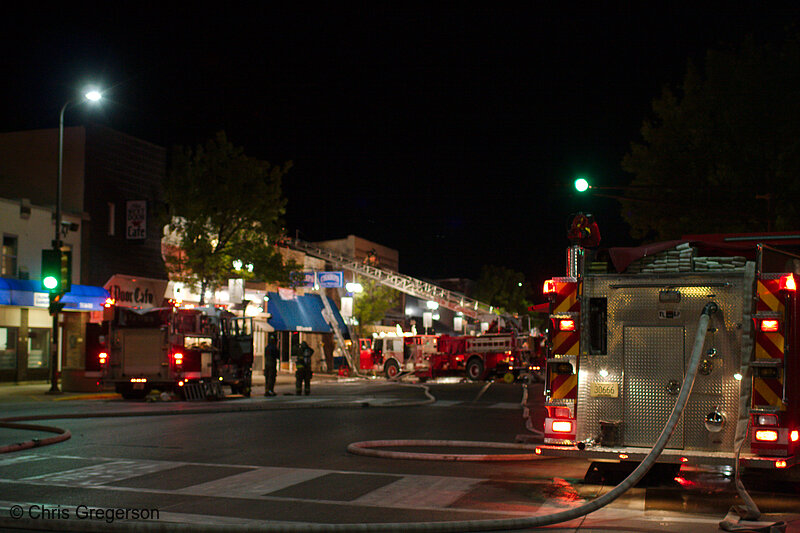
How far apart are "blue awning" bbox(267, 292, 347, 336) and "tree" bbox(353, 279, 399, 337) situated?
9.78 ft

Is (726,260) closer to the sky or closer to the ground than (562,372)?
closer to the sky

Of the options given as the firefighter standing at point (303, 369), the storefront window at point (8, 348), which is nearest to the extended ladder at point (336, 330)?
the storefront window at point (8, 348)

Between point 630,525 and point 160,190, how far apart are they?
106 ft

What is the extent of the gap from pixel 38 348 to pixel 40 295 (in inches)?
92.6

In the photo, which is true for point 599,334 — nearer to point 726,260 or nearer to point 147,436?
point 726,260

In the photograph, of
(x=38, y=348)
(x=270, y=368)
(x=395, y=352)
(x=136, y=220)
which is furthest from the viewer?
(x=395, y=352)

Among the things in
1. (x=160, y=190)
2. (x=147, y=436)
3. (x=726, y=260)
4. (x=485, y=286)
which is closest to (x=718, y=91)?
(x=726, y=260)

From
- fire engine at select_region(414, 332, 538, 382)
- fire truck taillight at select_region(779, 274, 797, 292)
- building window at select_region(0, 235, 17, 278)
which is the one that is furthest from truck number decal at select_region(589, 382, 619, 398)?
building window at select_region(0, 235, 17, 278)

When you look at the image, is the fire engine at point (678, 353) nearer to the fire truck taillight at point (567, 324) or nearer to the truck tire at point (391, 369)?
the fire truck taillight at point (567, 324)

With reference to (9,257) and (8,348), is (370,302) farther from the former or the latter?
(9,257)

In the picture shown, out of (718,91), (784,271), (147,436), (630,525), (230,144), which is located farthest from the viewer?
(230,144)

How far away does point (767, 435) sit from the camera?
7.79m

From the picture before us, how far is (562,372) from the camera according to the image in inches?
350
